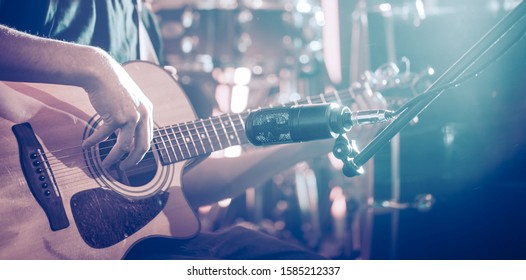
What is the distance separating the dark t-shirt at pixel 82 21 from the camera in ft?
4.46

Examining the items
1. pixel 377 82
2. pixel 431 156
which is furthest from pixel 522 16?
pixel 431 156

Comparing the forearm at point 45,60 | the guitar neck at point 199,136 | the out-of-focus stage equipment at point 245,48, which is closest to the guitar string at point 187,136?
the guitar neck at point 199,136

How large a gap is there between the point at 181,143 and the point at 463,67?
0.79 m

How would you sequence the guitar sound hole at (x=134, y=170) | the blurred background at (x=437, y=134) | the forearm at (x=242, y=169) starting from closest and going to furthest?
the guitar sound hole at (x=134, y=170) → the blurred background at (x=437, y=134) → the forearm at (x=242, y=169)

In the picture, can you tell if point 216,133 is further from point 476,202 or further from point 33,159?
point 476,202

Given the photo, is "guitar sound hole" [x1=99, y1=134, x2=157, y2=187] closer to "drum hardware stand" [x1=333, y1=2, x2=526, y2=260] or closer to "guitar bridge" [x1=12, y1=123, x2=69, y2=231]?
"guitar bridge" [x1=12, y1=123, x2=69, y2=231]

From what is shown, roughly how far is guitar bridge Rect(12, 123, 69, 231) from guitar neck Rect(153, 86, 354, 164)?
0.30m

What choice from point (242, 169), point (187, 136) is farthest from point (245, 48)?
point (187, 136)

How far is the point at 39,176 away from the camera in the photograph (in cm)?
122

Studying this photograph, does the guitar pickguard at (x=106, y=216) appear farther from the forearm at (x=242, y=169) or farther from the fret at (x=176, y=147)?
the forearm at (x=242, y=169)

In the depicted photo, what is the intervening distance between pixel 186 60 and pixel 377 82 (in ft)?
8.33

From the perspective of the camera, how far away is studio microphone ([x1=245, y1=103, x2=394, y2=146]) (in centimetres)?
99

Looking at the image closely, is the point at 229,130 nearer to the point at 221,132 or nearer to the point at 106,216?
the point at 221,132

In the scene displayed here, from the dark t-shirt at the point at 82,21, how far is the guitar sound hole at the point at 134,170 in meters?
0.38
